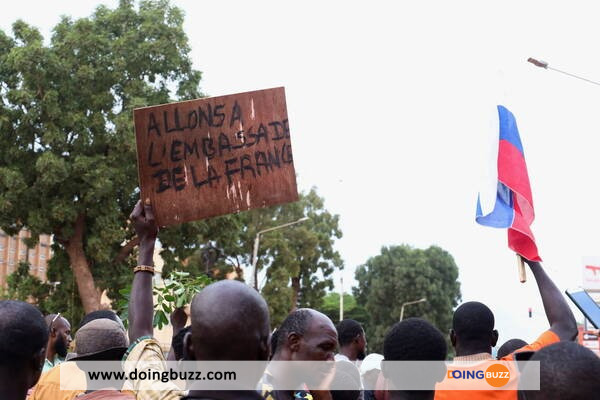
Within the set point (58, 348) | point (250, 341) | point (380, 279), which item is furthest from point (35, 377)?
point (380, 279)

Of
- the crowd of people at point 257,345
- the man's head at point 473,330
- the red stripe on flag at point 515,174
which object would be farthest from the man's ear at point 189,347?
the red stripe on flag at point 515,174

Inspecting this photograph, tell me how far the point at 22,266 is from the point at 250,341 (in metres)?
22.1

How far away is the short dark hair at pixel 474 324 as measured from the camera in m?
3.68

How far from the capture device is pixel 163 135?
A: 12.7 ft

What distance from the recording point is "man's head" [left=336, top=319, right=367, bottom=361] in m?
5.92

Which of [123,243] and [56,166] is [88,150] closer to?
[56,166]

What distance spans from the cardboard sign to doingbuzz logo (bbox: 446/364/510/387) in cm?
128

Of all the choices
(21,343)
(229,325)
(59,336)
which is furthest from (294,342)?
(59,336)

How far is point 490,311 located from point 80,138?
18682 millimetres

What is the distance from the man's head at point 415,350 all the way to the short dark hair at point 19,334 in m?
1.47

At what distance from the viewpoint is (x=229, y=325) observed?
221 centimetres

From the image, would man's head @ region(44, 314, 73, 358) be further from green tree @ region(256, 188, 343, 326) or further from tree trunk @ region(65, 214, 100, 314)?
green tree @ region(256, 188, 343, 326)

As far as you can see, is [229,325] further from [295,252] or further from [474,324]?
[295,252]

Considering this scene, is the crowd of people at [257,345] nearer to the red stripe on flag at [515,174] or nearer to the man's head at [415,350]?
the man's head at [415,350]
